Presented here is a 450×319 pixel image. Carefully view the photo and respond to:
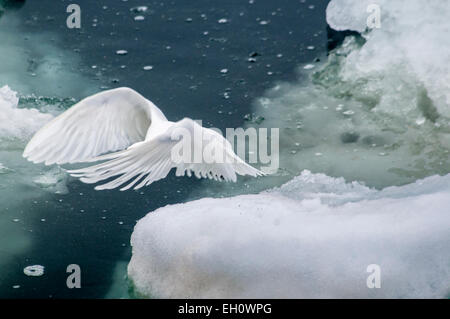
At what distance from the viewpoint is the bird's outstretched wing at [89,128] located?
2926 mm

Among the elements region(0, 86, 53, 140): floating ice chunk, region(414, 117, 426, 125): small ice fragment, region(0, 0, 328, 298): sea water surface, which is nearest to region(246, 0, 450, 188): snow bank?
region(414, 117, 426, 125): small ice fragment

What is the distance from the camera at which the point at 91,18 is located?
4.43m

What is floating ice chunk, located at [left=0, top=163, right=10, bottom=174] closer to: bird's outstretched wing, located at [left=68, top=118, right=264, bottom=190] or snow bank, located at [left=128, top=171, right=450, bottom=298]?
snow bank, located at [left=128, top=171, right=450, bottom=298]

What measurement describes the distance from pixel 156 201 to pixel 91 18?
164 cm

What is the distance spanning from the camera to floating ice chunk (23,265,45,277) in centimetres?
296

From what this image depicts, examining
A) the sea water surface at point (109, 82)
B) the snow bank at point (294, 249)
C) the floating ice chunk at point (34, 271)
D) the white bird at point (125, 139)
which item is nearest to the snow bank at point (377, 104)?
the sea water surface at point (109, 82)

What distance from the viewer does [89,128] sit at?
2998 mm

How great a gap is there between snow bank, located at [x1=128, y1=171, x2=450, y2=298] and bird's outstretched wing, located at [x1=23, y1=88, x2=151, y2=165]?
0.39 m

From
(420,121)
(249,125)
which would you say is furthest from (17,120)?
(420,121)

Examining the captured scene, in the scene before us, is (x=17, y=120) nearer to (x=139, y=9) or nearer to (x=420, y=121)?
(x=139, y=9)

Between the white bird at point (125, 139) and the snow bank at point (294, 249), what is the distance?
0.75ft

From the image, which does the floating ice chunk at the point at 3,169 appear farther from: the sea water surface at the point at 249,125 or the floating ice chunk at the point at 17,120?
the floating ice chunk at the point at 17,120
